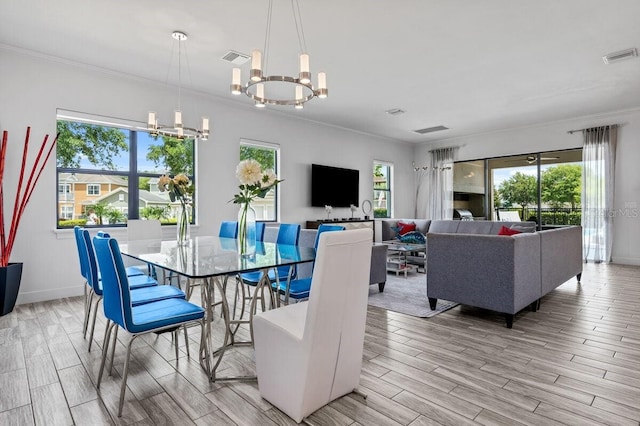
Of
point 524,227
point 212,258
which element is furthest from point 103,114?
point 524,227

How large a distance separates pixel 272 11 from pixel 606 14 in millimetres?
2997

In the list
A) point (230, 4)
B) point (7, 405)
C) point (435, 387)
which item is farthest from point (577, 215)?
point (7, 405)

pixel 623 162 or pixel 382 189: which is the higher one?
pixel 623 162

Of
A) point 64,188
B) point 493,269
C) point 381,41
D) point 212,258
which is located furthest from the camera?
point 64,188

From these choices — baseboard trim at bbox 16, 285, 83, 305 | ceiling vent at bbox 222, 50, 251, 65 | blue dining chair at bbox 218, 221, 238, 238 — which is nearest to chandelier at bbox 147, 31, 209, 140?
ceiling vent at bbox 222, 50, 251, 65

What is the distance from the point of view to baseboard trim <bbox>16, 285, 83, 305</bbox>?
3822mm

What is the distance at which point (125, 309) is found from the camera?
1.72 metres

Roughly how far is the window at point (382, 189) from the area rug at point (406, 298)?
3648mm

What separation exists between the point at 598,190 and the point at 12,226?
8993 mm

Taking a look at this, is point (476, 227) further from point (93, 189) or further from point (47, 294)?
point (47, 294)

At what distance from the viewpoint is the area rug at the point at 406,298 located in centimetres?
352

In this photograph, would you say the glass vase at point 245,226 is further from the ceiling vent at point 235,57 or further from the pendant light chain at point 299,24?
the ceiling vent at point 235,57

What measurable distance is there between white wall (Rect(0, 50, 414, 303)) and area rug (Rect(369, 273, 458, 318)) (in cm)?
258

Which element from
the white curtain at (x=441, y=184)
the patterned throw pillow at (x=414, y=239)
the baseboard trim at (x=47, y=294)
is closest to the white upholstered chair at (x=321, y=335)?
the baseboard trim at (x=47, y=294)
